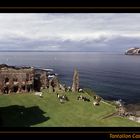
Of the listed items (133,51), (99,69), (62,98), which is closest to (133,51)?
(133,51)

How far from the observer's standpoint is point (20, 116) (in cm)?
349

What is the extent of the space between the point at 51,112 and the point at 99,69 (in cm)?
61

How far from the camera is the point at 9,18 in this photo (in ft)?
11.3

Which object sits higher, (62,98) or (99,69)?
(99,69)

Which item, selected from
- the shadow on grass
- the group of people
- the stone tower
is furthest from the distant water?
the shadow on grass

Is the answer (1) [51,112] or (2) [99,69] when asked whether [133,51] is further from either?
(1) [51,112]

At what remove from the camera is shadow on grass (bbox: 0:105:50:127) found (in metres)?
3.47

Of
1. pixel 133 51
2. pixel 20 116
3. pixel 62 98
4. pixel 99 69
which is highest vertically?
pixel 133 51

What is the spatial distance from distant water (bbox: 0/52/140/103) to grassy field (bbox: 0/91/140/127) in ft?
0.47

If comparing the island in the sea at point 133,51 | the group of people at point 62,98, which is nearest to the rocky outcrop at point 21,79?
the group of people at point 62,98

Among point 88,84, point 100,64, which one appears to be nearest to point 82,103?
point 88,84
